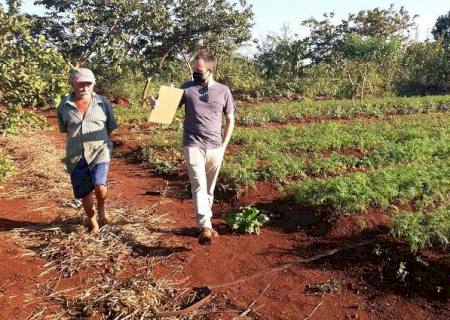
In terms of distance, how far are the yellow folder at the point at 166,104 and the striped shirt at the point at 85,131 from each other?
49 centimetres

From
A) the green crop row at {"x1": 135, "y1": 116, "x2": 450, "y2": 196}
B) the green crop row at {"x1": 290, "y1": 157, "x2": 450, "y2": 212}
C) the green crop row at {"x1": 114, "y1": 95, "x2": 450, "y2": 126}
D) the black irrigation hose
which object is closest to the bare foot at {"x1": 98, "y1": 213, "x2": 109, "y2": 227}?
the black irrigation hose

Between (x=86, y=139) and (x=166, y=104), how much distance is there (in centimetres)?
80

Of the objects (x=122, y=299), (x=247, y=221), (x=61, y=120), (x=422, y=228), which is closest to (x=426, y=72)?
(x=422, y=228)

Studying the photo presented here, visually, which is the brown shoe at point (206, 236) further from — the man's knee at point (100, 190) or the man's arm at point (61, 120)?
the man's arm at point (61, 120)

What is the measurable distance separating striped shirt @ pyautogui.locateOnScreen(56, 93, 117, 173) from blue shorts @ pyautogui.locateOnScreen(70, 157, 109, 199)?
0.04 m

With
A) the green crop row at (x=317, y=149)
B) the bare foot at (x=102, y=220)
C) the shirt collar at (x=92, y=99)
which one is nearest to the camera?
the shirt collar at (x=92, y=99)

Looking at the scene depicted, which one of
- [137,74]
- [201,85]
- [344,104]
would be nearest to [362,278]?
[201,85]

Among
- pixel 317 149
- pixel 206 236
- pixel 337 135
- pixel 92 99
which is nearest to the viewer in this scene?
pixel 92 99

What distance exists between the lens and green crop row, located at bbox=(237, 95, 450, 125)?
472 inches

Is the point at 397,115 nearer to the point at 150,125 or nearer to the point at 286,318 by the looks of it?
the point at 150,125

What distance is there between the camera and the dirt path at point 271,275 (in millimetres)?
3488

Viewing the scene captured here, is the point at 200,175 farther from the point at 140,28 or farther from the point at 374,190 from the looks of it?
the point at 140,28

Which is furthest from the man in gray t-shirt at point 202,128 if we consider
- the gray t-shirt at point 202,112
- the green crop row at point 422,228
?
the green crop row at point 422,228

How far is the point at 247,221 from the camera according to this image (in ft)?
15.8
